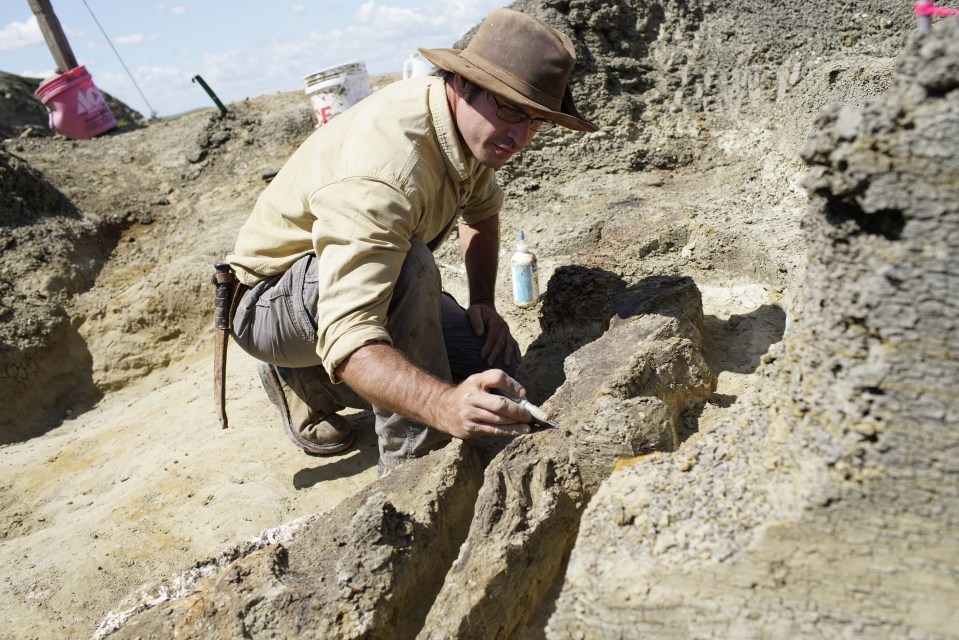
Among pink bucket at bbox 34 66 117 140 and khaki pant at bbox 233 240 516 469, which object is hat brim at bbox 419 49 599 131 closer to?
khaki pant at bbox 233 240 516 469

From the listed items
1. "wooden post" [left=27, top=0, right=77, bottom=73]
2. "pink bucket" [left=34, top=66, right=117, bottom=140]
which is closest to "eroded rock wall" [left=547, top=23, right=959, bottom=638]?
"pink bucket" [left=34, top=66, right=117, bottom=140]

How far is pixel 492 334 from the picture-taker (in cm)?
298

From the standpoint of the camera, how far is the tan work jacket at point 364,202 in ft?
7.06

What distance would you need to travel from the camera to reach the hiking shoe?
122 inches

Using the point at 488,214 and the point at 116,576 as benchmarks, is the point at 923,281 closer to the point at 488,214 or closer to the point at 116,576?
the point at 488,214

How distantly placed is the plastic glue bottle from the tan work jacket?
26.8 inches

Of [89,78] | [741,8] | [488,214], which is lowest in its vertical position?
[488,214]

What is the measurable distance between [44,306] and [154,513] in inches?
106

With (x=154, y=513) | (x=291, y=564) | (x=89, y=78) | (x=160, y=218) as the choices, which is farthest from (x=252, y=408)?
(x=89, y=78)

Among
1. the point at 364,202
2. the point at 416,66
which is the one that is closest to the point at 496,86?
the point at 364,202

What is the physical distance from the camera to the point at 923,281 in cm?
112

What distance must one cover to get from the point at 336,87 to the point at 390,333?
167 inches

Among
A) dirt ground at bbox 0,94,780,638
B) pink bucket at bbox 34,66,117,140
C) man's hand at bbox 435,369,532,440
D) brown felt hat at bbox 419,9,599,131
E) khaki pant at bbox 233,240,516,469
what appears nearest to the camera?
man's hand at bbox 435,369,532,440

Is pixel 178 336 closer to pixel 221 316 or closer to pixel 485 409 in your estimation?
pixel 221 316
